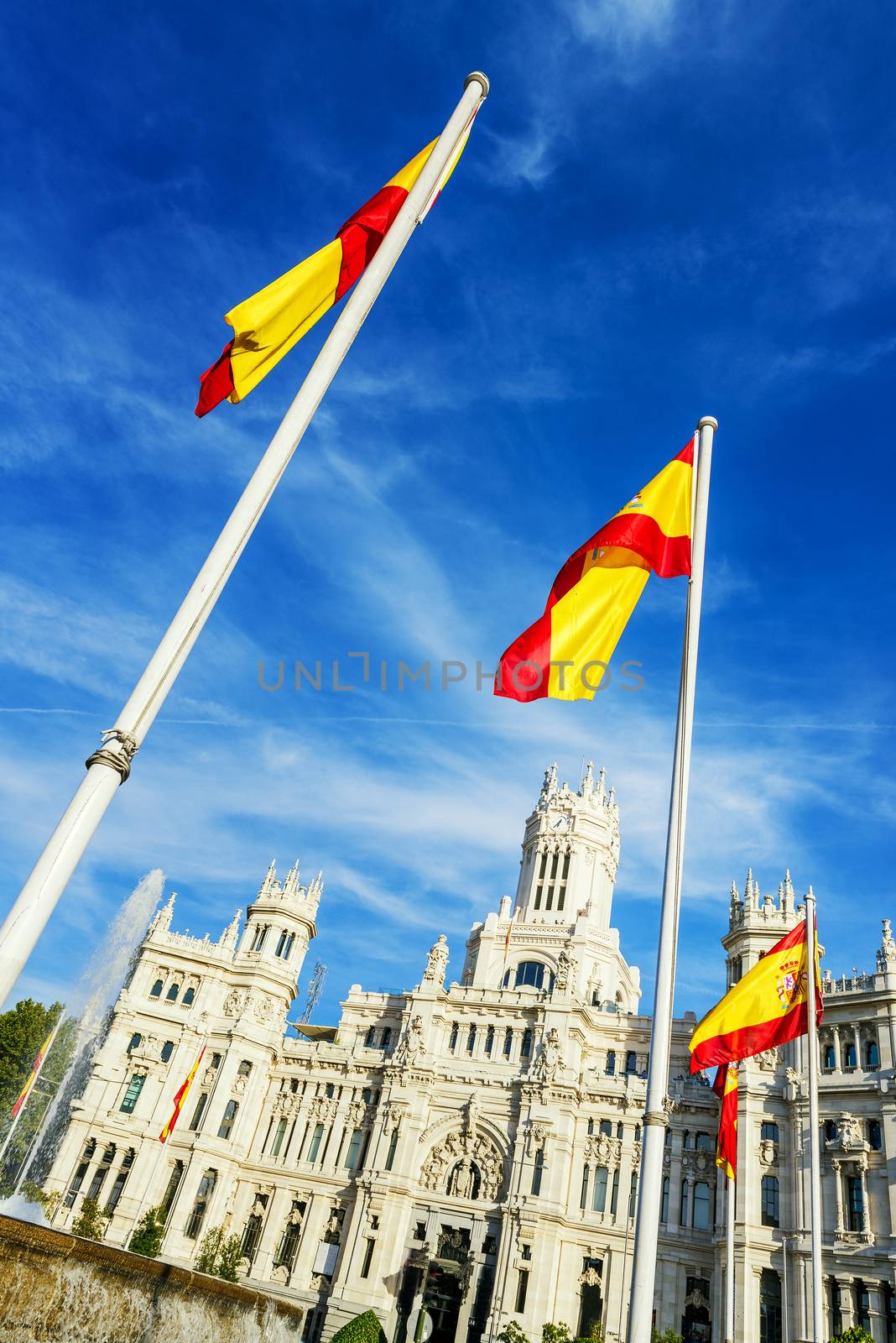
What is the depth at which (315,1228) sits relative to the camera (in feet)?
184

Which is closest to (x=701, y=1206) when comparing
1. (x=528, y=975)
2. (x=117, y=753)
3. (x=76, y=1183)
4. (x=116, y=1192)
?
(x=528, y=975)

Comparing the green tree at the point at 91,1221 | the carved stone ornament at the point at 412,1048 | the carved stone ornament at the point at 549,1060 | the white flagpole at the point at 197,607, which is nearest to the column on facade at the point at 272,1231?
the green tree at the point at 91,1221

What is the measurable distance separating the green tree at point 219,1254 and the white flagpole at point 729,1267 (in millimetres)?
27785

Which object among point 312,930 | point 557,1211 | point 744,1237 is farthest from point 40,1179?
point 744,1237

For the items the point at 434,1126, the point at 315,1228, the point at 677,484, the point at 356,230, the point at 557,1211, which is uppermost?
the point at 356,230

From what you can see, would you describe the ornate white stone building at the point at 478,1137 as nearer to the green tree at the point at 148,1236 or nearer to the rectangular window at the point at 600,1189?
the rectangular window at the point at 600,1189

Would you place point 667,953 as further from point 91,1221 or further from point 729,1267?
point 91,1221

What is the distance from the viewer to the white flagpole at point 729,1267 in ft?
115

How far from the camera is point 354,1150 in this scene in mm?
59125

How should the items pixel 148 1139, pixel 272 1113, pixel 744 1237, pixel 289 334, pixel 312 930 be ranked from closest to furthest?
pixel 289 334
pixel 744 1237
pixel 148 1139
pixel 272 1113
pixel 312 930

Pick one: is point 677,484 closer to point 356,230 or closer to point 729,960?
point 356,230

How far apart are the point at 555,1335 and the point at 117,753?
45335mm

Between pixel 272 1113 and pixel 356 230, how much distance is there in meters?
62.4

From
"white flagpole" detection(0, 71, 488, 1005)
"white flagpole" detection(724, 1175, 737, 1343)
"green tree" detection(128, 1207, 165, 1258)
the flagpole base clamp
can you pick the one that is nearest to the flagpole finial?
"white flagpole" detection(0, 71, 488, 1005)
